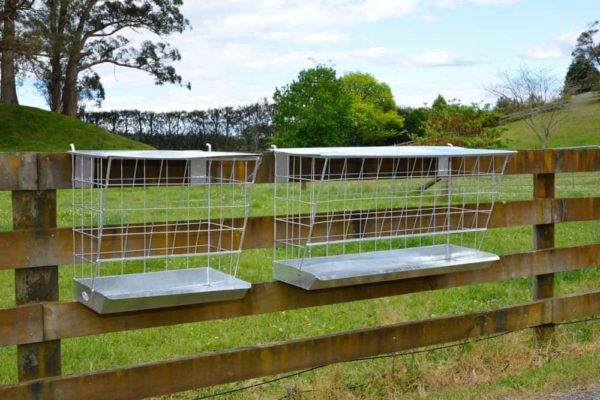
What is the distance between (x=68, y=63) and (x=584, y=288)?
34837 mm

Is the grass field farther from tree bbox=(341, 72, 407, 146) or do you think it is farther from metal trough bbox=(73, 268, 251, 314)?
tree bbox=(341, 72, 407, 146)

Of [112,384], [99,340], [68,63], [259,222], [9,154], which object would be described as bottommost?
[99,340]

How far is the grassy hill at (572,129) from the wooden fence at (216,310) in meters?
44.7

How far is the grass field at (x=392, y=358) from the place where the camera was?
478 cm

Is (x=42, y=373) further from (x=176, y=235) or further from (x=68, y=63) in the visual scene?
(x=68, y=63)

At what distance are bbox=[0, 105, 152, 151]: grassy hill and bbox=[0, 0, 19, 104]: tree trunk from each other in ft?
7.19

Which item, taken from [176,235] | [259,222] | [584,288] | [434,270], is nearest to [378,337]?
[434,270]

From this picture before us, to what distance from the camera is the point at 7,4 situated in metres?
29.3

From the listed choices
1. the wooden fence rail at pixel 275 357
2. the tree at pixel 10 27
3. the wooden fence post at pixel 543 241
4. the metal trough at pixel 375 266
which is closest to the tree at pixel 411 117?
the tree at pixel 10 27

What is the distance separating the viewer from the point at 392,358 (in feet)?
16.7

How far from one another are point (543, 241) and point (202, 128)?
2884cm

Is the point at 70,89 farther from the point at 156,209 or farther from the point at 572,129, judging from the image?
the point at 156,209

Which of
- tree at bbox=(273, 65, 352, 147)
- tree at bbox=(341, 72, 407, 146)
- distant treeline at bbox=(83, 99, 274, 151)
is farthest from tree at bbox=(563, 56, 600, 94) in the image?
distant treeline at bbox=(83, 99, 274, 151)

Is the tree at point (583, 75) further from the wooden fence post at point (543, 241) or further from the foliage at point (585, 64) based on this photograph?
the wooden fence post at point (543, 241)
